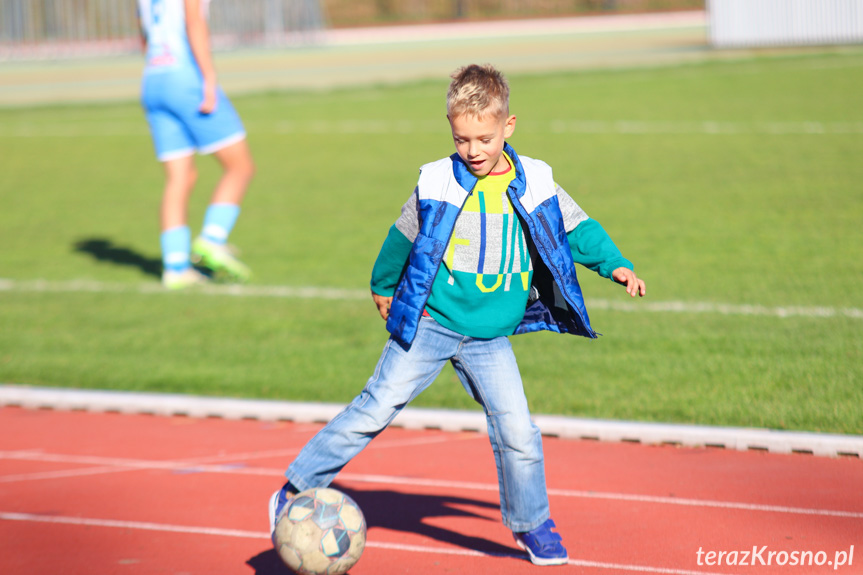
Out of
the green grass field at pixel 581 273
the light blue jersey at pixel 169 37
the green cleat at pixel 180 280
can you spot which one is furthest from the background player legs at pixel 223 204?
the light blue jersey at pixel 169 37

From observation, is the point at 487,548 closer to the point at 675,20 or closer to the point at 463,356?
the point at 463,356

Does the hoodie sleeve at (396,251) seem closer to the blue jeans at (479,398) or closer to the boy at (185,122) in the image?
the blue jeans at (479,398)

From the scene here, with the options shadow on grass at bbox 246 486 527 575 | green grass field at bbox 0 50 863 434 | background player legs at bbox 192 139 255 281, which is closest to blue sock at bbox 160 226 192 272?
background player legs at bbox 192 139 255 281

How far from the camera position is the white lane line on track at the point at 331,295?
7.28m

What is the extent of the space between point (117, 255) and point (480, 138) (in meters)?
7.49

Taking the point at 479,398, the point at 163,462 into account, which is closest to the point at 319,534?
the point at 479,398

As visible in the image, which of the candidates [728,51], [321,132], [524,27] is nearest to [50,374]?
[321,132]

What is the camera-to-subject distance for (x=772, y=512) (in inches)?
174

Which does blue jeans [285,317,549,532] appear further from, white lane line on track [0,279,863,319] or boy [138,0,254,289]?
boy [138,0,254,289]

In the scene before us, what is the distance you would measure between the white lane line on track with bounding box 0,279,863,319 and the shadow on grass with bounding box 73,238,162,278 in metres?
0.57

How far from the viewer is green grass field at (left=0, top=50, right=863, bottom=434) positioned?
20.5 feet

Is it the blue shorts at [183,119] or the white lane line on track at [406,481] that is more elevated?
the blue shorts at [183,119]

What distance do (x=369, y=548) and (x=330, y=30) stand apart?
51.7 meters

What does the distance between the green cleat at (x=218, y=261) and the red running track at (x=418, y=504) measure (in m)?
2.94
